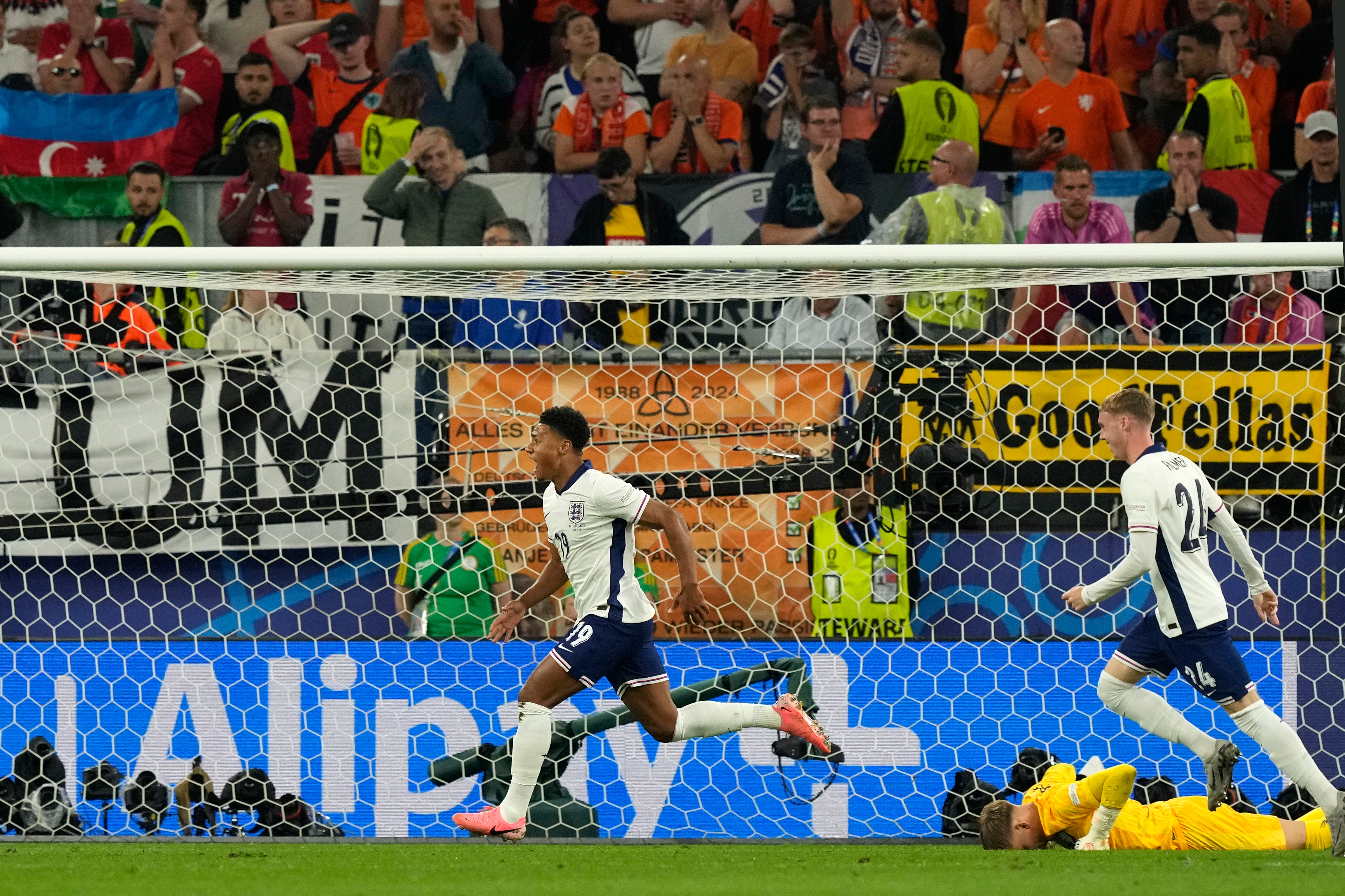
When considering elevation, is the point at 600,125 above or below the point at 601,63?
below

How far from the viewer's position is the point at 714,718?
4.89m

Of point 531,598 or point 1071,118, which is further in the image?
point 1071,118

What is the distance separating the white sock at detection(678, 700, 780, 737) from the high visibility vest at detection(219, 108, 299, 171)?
4.88 metres

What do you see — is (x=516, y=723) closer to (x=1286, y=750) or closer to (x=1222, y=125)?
(x=1286, y=750)

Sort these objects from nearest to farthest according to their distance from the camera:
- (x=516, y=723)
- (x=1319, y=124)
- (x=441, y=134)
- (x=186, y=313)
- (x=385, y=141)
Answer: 1. (x=516, y=723)
2. (x=186, y=313)
3. (x=441, y=134)
4. (x=1319, y=124)
5. (x=385, y=141)

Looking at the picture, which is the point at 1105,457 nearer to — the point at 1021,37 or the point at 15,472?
the point at 1021,37

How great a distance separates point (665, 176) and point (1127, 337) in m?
2.67

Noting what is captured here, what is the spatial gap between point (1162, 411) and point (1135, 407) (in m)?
1.43

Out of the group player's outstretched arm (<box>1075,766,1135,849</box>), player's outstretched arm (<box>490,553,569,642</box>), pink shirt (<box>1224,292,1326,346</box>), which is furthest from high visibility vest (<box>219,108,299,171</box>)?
player's outstretched arm (<box>1075,766,1135,849</box>)

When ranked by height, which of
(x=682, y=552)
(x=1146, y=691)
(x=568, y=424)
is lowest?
(x=1146, y=691)

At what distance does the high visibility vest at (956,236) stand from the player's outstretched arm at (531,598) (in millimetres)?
2928

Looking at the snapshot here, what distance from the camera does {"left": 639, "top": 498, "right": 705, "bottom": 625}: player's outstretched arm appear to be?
4.64 metres

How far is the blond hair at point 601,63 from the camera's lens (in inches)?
336

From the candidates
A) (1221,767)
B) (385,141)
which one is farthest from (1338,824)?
(385,141)
